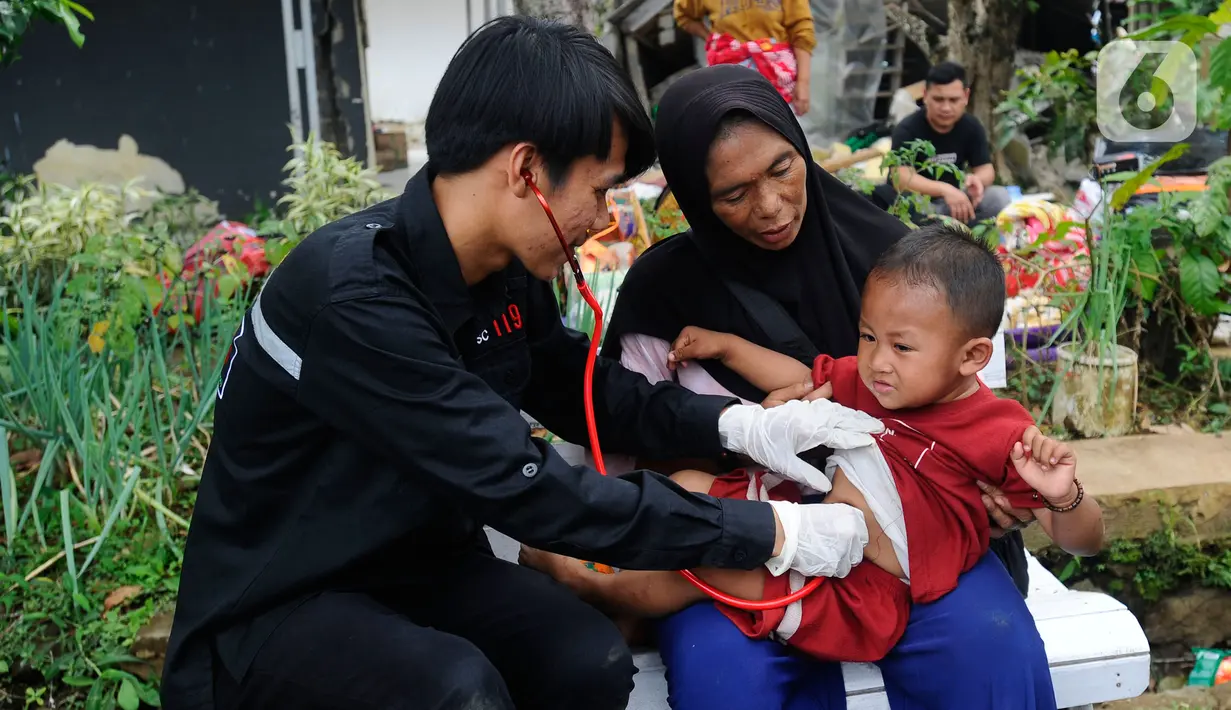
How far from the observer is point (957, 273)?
5.95ft

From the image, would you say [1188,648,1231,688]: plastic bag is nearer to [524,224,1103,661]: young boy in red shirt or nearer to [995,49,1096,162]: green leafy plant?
[524,224,1103,661]: young boy in red shirt

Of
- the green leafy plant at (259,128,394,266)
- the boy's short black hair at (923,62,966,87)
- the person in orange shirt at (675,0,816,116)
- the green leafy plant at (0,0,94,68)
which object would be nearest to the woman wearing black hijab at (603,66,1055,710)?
the green leafy plant at (0,0,94,68)

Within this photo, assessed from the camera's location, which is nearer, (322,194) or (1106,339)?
(1106,339)

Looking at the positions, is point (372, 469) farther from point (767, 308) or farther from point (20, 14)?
point (20, 14)

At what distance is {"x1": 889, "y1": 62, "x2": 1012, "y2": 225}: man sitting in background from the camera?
222 inches

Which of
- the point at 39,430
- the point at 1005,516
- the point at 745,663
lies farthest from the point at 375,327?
the point at 39,430

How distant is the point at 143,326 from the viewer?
2.95 m

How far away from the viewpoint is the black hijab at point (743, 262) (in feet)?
7.18

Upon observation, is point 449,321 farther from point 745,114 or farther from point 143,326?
point 143,326

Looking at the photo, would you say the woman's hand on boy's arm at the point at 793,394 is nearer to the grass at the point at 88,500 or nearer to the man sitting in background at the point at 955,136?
the grass at the point at 88,500

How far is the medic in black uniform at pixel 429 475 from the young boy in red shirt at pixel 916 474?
128 mm

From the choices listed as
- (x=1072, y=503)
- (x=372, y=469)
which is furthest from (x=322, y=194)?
(x=1072, y=503)

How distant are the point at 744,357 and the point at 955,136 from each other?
165 inches

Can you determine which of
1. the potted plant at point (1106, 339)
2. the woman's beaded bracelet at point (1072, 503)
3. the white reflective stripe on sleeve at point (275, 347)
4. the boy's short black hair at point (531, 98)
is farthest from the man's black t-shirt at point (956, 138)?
the white reflective stripe on sleeve at point (275, 347)
